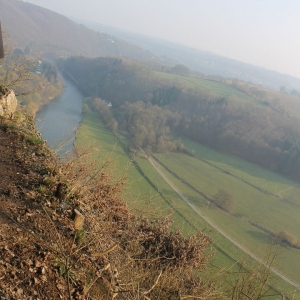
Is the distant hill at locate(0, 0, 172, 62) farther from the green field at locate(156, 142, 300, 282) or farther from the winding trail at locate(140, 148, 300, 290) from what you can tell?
the winding trail at locate(140, 148, 300, 290)

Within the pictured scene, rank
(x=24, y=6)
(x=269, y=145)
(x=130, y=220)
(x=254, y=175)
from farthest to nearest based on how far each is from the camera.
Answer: (x=24, y=6)
(x=269, y=145)
(x=254, y=175)
(x=130, y=220)

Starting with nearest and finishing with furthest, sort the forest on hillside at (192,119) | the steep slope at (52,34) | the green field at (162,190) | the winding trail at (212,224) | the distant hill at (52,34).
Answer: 1. the winding trail at (212,224)
2. the green field at (162,190)
3. the forest on hillside at (192,119)
4. the distant hill at (52,34)
5. the steep slope at (52,34)

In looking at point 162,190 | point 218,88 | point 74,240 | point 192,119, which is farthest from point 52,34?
point 74,240

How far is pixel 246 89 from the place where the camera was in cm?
9475

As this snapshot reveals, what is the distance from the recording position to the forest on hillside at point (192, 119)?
5456 cm

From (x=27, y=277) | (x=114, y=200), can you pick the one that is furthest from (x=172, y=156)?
(x=27, y=277)

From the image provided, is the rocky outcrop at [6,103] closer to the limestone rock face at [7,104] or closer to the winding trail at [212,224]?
the limestone rock face at [7,104]

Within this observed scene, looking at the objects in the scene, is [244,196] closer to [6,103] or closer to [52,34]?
→ [6,103]

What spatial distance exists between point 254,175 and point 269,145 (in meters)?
13.3

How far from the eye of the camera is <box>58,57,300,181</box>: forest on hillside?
54.6 metres

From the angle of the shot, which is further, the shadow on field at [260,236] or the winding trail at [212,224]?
the shadow on field at [260,236]

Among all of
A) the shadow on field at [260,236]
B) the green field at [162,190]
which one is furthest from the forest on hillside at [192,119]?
the shadow on field at [260,236]

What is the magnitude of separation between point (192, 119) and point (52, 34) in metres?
133

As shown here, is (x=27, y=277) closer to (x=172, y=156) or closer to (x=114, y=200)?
(x=114, y=200)
